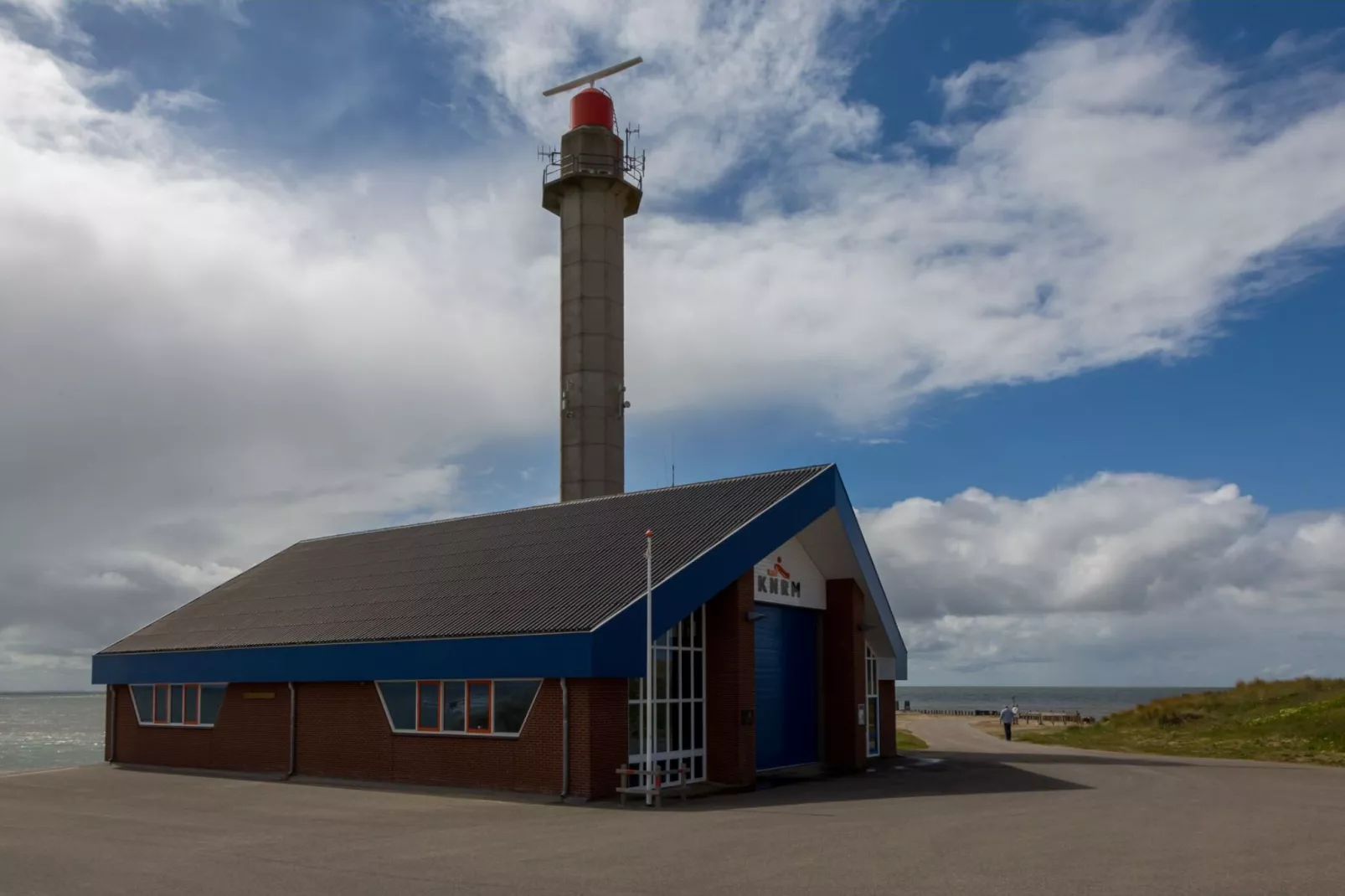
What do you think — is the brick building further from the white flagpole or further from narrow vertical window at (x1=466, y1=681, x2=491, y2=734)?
the white flagpole

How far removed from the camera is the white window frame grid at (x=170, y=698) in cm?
3188

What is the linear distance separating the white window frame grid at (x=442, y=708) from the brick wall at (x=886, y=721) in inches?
596

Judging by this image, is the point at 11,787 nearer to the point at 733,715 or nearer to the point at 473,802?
the point at 473,802

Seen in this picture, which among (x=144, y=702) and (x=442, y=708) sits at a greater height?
(x=442, y=708)

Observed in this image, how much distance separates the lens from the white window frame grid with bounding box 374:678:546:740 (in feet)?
79.0

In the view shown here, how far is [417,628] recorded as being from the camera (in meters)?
26.9

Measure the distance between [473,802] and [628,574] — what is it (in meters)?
5.71

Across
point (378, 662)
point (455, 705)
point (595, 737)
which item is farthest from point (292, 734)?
point (595, 737)

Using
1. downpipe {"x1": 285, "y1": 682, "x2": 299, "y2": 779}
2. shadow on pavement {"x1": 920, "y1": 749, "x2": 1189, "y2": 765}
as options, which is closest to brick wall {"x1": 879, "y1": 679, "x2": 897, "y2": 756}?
shadow on pavement {"x1": 920, "y1": 749, "x2": 1189, "y2": 765}

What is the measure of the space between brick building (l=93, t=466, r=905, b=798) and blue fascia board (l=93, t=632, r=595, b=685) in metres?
0.05

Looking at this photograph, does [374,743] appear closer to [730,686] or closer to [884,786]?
[730,686]

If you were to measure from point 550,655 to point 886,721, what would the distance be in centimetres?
1619

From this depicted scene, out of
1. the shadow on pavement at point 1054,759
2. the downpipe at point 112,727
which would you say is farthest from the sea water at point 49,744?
the shadow on pavement at point 1054,759

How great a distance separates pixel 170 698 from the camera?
109ft
